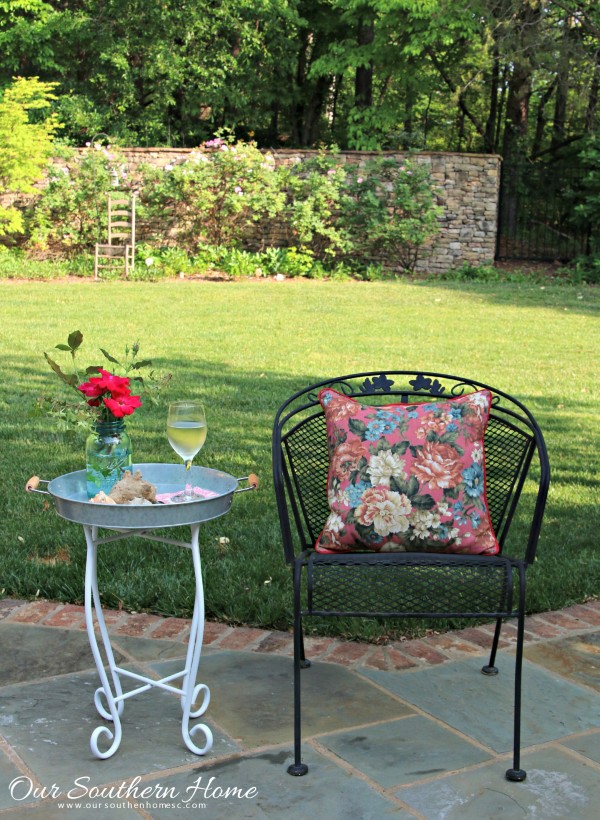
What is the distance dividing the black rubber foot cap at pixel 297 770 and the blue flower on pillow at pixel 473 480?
0.91 meters

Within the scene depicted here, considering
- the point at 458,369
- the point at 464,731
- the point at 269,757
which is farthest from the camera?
the point at 458,369

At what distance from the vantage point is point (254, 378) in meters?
7.26

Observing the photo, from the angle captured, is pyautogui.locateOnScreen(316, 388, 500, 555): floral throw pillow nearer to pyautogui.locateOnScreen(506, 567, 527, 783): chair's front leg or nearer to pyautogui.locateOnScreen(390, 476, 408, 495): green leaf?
pyautogui.locateOnScreen(390, 476, 408, 495): green leaf

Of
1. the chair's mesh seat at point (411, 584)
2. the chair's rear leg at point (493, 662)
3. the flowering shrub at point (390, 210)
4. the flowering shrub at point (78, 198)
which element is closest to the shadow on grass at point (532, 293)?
the flowering shrub at point (390, 210)

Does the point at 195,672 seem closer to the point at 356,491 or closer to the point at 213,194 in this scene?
the point at 356,491

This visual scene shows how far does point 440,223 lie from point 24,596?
13527 mm

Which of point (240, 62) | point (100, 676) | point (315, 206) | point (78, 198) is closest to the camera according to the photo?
point (100, 676)

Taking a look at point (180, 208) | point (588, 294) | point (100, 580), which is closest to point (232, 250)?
point (180, 208)

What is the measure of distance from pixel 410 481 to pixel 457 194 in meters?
14.0

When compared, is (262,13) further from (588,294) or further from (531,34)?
(588,294)

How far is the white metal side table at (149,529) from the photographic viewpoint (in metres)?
2.28

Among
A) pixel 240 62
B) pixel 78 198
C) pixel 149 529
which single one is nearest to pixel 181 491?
pixel 149 529

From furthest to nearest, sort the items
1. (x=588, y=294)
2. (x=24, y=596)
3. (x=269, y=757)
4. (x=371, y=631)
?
Answer: (x=588, y=294) → (x=24, y=596) → (x=371, y=631) → (x=269, y=757)

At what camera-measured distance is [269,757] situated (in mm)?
2363
